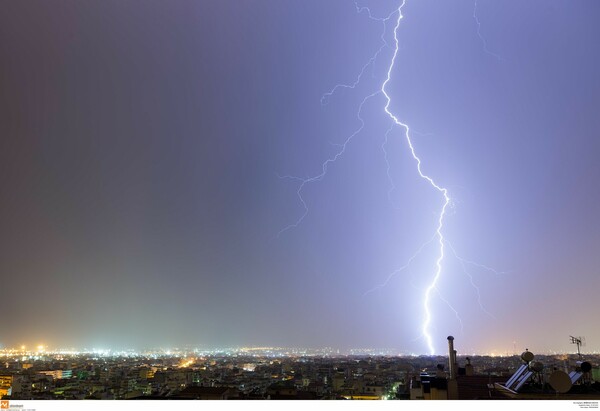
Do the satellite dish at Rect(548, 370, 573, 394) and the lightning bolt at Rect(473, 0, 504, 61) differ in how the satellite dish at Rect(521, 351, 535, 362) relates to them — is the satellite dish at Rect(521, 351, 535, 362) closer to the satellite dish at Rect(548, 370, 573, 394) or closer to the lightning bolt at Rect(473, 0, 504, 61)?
the satellite dish at Rect(548, 370, 573, 394)

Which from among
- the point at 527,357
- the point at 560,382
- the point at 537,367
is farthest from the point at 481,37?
the point at 560,382

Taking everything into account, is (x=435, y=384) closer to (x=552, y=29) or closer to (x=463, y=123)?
(x=463, y=123)

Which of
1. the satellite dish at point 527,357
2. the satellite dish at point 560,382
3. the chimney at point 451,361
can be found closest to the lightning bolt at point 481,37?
the satellite dish at point 527,357

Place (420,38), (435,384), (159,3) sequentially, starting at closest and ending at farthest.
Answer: (435,384)
(159,3)
(420,38)

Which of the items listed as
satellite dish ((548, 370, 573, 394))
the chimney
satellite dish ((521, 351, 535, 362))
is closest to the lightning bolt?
satellite dish ((521, 351, 535, 362))

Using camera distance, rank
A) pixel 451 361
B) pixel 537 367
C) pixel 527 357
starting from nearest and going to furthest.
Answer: pixel 537 367 → pixel 527 357 → pixel 451 361

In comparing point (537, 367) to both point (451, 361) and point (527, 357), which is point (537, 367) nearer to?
point (527, 357)

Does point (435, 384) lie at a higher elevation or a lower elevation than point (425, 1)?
lower

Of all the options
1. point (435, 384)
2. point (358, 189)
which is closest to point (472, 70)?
point (358, 189)
